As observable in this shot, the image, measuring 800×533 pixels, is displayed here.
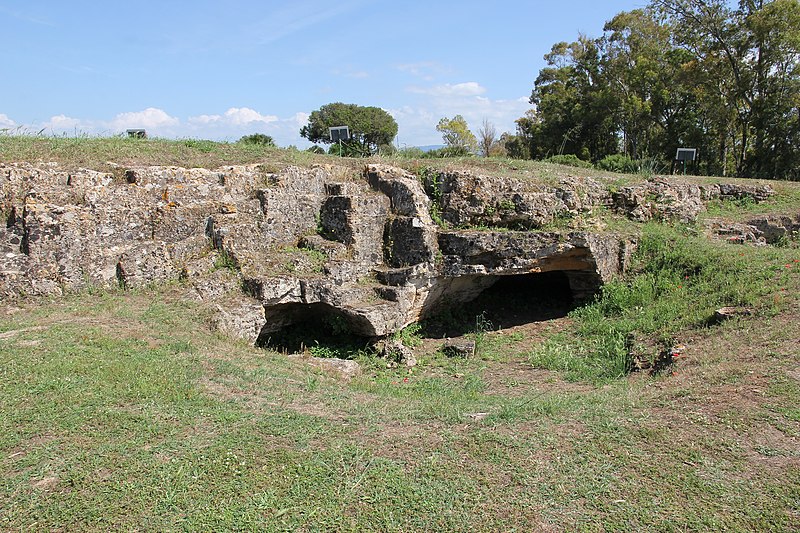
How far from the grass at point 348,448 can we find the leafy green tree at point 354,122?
27679mm

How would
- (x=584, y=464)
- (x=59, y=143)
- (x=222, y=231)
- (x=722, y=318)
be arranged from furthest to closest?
(x=59, y=143) < (x=222, y=231) < (x=722, y=318) < (x=584, y=464)

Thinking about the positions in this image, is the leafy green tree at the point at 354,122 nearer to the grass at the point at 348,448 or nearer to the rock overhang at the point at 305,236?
the rock overhang at the point at 305,236

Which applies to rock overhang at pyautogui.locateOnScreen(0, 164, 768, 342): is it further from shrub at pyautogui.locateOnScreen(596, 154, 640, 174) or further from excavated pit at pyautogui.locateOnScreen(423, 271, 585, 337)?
shrub at pyautogui.locateOnScreen(596, 154, 640, 174)

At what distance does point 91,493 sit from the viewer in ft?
13.7

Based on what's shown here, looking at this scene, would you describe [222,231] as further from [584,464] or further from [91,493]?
[584,464]

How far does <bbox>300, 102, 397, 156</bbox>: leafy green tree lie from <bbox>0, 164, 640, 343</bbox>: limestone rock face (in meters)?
22.3

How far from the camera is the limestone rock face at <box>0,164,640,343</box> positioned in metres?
8.44

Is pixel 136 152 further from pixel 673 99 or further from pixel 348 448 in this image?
pixel 673 99

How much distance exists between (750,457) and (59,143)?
11.9 metres

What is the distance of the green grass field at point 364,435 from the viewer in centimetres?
416

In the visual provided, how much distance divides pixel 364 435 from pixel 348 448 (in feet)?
1.15

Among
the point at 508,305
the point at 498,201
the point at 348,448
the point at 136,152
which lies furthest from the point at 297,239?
the point at 348,448

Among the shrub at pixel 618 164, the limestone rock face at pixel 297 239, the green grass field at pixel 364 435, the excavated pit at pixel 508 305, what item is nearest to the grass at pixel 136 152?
the limestone rock face at pixel 297 239

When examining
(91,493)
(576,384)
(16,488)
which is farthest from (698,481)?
(16,488)
